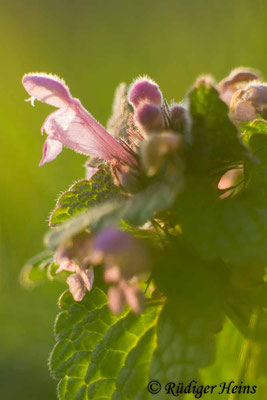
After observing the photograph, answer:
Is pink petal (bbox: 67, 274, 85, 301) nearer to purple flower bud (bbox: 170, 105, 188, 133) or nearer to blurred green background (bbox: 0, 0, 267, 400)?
purple flower bud (bbox: 170, 105, 188, 133)

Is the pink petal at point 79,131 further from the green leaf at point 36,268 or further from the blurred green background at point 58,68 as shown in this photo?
the blurred green background at point 58,68

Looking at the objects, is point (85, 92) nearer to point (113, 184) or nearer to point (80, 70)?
point (80, 70)

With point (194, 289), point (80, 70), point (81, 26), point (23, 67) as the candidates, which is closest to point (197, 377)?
point (194, 289)

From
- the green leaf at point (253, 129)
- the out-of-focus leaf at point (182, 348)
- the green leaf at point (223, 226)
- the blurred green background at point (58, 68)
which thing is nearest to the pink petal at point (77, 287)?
the out-of-focus leaf at point (182, 348)

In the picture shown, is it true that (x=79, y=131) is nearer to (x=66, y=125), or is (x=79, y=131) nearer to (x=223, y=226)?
(x=66, y=125)

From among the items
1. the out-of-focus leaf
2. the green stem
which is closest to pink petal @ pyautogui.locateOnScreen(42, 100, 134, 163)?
the out-of-focus leaf

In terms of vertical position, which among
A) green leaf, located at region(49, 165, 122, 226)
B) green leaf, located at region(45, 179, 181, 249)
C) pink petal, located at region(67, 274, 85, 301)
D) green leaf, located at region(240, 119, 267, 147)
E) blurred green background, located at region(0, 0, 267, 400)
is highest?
blurred green background, located at region(0, 0, 267, 400)

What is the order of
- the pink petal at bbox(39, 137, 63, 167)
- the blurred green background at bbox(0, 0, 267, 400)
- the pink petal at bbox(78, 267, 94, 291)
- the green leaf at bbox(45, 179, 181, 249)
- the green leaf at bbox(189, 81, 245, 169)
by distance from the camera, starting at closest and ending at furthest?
1. the green leaf at bbox(45, 179, 181, 249)
2. the green leaf at bbox(189, 81, 245, 169)
3. the pink petal at bbox(78, 267, 94, 291)
4. the pink petal at bbox(39, 137, 63, 167)
5. the blurred green background at bbox(0, 0, 267, 400)
